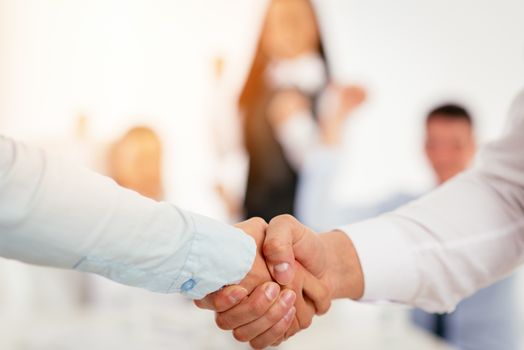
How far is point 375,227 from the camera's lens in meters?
1.13

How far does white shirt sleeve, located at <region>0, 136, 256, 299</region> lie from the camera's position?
74cm

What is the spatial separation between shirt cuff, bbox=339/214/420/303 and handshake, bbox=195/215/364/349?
2cm

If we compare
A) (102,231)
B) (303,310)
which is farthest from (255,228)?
(102,231)

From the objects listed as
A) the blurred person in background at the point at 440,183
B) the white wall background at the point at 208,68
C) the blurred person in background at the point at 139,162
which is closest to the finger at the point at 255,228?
the blurred person in background at the point at 440,183

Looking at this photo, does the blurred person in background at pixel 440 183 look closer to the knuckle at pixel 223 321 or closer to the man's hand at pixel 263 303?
the man's hand at pixel 263 303

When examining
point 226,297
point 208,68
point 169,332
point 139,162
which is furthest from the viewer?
point 208,68

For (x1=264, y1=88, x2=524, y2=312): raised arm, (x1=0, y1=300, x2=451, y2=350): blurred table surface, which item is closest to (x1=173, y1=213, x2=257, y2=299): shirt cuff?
(x1=264, y1=88, x2=524, y2=312): raised arm

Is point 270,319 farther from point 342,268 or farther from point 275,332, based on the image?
point 342,268

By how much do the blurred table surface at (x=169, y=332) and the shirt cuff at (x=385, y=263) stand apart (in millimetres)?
744

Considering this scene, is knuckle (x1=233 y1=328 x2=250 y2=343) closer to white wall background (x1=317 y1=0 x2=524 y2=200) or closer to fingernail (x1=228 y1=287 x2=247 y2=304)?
fingernail (x1=228 y1=287 x2=247 y2=304)

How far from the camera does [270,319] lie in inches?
38.3

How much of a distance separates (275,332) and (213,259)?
0.65 ft

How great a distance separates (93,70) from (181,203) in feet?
2.08

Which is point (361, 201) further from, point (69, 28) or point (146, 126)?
point (69, 28)
